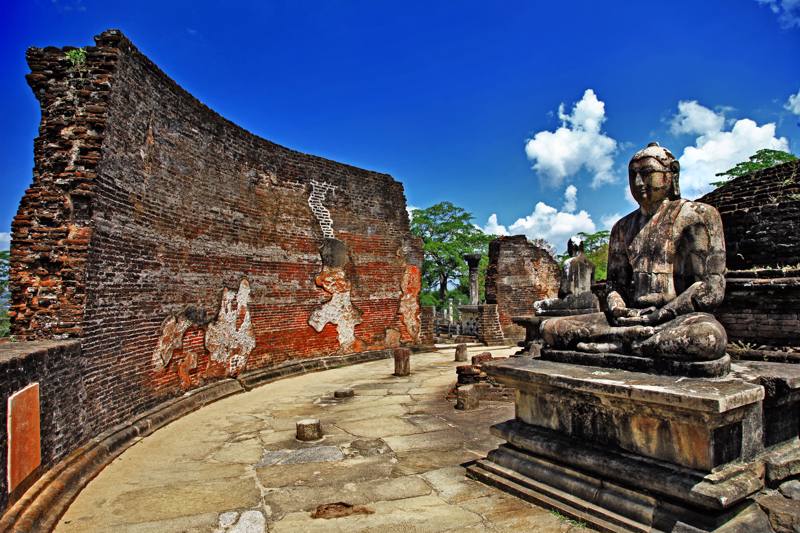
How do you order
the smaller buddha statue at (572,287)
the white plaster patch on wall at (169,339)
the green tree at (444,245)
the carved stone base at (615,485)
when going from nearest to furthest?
the carved stone base at (615,485) → the white plaster patch on wall at (169,339) → the smaller buddha statue at (572,287) → the green tree at (444,245)

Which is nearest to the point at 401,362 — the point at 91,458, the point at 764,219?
the point at 91,458

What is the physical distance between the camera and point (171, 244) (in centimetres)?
679

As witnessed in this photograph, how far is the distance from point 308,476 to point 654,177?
3.62m

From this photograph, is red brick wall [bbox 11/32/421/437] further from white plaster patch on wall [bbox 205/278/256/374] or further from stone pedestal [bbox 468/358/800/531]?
stone pedestal [bbox 468/358/800/531]

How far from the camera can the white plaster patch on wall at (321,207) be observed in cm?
1047

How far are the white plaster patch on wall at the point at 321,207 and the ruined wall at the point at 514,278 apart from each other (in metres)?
6.96

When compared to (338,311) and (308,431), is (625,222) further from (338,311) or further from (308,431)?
(338,311)

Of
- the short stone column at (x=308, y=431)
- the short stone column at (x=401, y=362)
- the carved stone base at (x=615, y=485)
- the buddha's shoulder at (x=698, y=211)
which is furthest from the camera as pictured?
the short stone column at (x=401, y=362)

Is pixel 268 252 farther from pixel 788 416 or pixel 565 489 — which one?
pixel 788 416

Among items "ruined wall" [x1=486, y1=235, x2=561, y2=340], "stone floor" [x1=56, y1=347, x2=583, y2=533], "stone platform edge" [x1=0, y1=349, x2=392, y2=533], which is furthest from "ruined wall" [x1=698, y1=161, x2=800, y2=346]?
"stone platform edge" [x1=0, y1=349, x2=392, y2=533]

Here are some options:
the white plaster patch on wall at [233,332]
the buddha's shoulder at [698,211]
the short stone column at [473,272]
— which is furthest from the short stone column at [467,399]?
the short stone column at [473,272]

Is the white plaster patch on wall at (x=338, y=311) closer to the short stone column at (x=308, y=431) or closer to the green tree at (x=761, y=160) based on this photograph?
the short stone column at (x=308, y=431)

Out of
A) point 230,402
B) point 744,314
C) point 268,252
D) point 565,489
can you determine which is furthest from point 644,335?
point 268,252

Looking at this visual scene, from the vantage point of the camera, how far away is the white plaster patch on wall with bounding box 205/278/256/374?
767 cm
